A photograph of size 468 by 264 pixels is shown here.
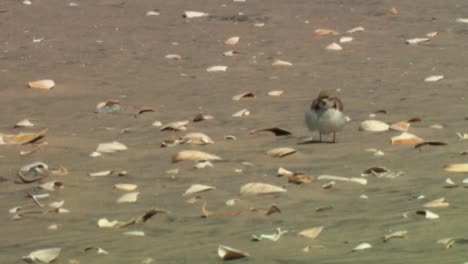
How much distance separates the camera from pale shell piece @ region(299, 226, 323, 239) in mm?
6199

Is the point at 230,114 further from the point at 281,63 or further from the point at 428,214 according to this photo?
the point at 428,214

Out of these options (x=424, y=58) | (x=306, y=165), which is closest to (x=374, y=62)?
(x=424, y=58)

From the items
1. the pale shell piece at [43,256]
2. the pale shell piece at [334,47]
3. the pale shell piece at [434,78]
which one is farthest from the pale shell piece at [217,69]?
the pale shell piece at [43,256]

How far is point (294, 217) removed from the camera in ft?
22.2

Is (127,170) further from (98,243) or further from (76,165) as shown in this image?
(98,243)

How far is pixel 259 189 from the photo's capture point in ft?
24.5

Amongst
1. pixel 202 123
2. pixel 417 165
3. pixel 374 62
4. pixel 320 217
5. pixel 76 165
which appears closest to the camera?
pixel 320 217

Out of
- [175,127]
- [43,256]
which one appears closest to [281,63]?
[175,127]

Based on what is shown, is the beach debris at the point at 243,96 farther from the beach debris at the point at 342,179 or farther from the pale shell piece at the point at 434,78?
the beach debris at the point at 342,179

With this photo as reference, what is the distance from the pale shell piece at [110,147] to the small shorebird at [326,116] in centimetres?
139

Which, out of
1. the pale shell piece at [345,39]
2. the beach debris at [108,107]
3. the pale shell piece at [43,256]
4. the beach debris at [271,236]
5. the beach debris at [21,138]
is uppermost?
the beach debris at [271,236]

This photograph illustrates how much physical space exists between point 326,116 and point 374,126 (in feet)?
2.47

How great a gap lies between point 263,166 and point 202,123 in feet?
6.56

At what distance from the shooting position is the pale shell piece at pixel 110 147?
9.22m
